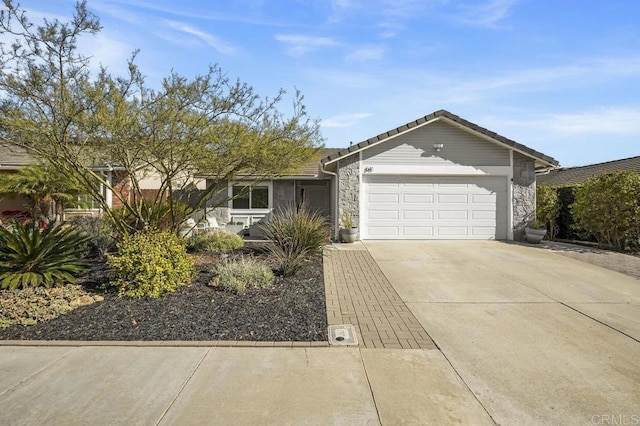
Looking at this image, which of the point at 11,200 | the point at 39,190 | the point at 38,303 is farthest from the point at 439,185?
the point at 11,200

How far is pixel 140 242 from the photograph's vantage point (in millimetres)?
6320

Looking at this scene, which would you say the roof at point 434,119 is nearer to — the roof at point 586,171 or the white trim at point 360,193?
the white trim at point 360,193

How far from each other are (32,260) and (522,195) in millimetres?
14359

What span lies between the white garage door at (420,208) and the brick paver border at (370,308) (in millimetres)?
4533

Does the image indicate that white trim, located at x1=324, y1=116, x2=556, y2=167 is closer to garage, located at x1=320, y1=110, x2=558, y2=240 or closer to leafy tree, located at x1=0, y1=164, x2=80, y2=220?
garage, located at x1=320, y1=110, x2=558, y2=240

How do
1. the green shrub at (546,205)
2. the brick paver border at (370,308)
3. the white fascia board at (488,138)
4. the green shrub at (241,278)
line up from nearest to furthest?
the brick paver border at (370,308)
the green shrub at (241,278)
the white fascia board at (488,138)
the green shrub at (546,205)

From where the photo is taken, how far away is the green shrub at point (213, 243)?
1085 cm

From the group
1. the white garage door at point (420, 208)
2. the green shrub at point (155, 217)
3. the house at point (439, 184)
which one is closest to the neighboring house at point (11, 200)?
the green shrub at point (155, 217)

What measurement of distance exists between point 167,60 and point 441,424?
21.7 feet

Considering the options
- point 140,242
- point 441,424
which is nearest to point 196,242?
point 140,242

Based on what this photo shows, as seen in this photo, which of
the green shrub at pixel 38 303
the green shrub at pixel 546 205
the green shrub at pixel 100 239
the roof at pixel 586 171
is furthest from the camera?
the roof at pixel 586 171

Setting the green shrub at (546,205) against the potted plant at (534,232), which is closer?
the potted plant at (534,232)

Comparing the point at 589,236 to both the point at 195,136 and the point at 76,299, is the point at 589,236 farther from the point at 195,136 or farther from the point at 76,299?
the point at 76,299

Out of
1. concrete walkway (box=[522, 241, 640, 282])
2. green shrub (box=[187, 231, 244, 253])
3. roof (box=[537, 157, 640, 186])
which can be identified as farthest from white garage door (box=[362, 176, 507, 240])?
roof (box=[537, 157, 640, 186])
